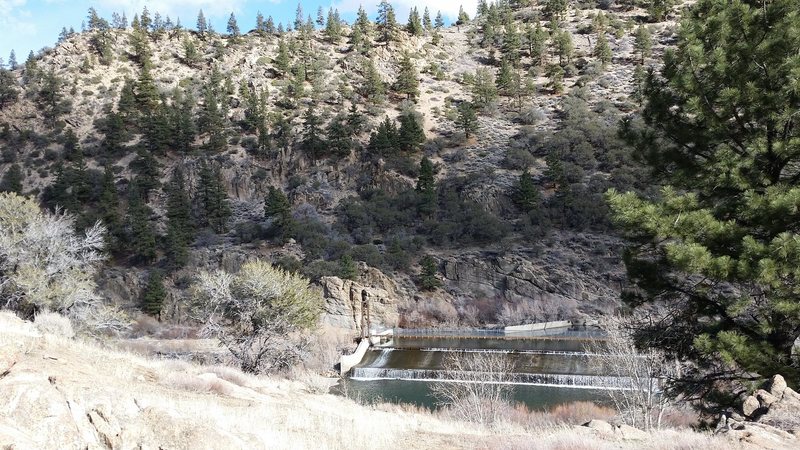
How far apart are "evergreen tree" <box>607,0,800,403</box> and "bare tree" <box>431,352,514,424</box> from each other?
10.9 m

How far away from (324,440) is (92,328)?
64.4 ft

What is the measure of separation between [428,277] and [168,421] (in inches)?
1652

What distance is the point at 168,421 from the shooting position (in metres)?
7.09

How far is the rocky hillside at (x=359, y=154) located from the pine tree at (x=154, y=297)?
685 mm

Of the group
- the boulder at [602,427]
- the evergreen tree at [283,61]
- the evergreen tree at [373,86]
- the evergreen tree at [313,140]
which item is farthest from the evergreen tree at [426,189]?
the boulder at [602,427]

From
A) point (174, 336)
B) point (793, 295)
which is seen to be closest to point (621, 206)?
point (793, 295)

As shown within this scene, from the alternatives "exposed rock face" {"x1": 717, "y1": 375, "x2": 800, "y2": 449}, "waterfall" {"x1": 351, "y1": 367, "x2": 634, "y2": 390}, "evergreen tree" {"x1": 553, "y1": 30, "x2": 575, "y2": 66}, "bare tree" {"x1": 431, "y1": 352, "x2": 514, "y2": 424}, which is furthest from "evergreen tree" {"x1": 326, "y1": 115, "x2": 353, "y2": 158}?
"exposed rock face" {"x1": 717, "y1": 375, "x2": 800, "y2": 449}

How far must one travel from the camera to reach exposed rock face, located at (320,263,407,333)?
45312 mm

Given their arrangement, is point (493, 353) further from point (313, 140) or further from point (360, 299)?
point (313, 140)

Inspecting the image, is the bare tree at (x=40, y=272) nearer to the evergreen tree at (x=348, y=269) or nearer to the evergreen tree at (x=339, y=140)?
the evergreen tree at (x=348, y=269)

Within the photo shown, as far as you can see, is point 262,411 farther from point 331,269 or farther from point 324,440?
point 331,269

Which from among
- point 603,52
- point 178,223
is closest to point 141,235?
point 178,223

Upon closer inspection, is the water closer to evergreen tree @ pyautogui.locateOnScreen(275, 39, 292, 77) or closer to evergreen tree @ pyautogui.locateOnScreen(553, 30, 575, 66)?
evergreen tree @ pyautogui.locateOnScreen(275, 39, 292, 77)

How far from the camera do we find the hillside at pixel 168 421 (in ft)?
20.7
